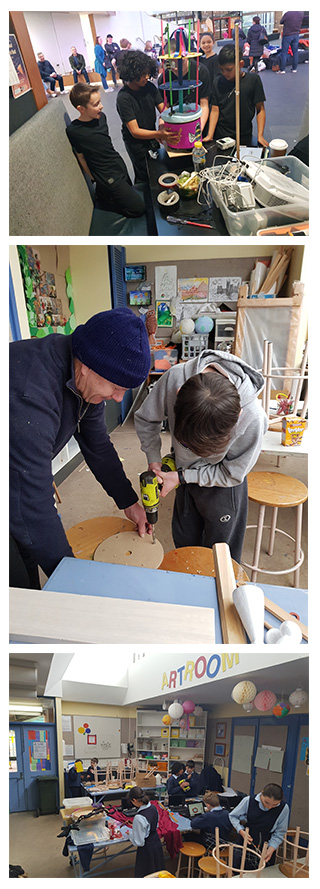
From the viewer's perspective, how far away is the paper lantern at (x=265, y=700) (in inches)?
31.0

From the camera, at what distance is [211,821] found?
79cm

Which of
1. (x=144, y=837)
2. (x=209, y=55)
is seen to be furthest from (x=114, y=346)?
(x=144, y=837)

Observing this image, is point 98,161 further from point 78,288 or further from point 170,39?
point 78,288

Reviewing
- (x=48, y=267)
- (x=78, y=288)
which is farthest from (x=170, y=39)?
(x=78, y=288)

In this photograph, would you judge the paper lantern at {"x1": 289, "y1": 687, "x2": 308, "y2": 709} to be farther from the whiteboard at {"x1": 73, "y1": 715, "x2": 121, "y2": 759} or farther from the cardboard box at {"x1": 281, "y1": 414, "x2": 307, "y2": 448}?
the cardboard box at {"x1": 281, "y1": 414, "x2": 307, "y2": 448}

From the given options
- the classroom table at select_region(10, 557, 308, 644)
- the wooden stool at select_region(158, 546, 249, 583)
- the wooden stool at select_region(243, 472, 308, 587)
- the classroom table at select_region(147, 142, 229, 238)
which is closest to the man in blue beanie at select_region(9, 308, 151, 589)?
Result: the classroom table at select_region(10, 557, 308, 644)

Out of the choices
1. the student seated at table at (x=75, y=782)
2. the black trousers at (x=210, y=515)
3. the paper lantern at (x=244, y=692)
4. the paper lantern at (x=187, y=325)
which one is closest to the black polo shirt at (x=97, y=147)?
the black trousers at (x=210, y=515)

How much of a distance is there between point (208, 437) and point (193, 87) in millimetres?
921

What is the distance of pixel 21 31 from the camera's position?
1172 mm

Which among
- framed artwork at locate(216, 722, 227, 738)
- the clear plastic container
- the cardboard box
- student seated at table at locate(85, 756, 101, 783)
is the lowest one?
student seated at table at locate(85, 756, 101, 783)

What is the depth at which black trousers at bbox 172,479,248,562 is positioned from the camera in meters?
1.64

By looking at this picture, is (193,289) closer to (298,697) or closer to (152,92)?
(152,92)

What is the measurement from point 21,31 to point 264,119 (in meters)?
0.66

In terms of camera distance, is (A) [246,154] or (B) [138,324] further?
(A) [246,154]
